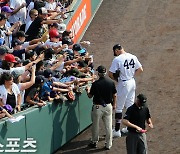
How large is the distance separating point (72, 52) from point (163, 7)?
8.34 metres

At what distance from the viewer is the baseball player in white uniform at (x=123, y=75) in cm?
1236

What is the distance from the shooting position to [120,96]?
12.5 meters

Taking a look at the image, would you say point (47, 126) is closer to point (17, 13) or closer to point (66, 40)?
point (66, 40)

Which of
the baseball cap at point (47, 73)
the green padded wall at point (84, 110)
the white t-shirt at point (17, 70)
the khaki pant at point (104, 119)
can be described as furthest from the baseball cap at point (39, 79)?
the green padded wall at point (84, 110)

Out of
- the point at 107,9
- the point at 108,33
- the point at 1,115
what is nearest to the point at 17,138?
the point at 1,115

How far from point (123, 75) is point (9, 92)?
124 inches

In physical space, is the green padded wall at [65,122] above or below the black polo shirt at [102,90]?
below

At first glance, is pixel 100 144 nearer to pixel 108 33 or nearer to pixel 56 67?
pixel 56 67

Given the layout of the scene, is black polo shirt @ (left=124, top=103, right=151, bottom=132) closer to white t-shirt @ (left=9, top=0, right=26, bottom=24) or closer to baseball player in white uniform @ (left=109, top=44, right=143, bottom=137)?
baseball player in white uniform @ (left=109, top=44, right=143, bottom=137)

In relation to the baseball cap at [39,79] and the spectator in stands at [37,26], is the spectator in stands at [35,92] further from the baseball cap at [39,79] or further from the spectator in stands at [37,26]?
the spectator in stands at [37,26]

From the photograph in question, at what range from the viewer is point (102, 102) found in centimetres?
1179

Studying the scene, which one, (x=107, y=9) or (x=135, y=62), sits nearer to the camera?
(x=135, y=62)

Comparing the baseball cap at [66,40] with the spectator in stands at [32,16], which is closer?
the baseball cap at [66,40]

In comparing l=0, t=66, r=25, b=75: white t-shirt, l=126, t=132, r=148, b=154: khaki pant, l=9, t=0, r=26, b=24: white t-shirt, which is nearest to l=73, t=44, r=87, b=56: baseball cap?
l=9, t=0, r=26, b=24: white t-shirt
